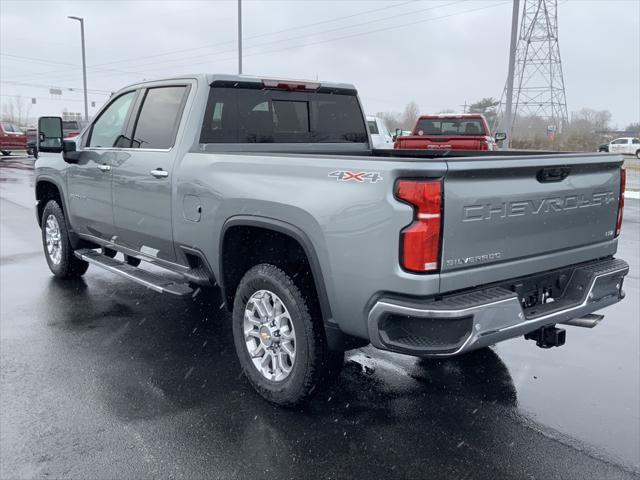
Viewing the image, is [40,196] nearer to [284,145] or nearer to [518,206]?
[284,145]

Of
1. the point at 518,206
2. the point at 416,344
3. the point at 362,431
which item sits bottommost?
the point at 362,431

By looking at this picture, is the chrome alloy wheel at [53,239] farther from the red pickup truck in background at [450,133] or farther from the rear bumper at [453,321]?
the red pickup truck in background at [450,133]

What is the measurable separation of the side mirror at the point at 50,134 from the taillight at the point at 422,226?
13.8ft

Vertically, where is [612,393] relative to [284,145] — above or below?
below

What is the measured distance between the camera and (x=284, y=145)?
500cm

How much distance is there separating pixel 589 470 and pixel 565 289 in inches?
41.2

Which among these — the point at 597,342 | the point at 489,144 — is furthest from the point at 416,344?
the point at 489,144

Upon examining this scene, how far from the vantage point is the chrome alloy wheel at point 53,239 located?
263 inches

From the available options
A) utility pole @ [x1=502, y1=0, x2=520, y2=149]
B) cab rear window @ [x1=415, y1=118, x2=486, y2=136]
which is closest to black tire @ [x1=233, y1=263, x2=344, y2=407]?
cab rear window @ [x1=415, y1=118, x2=486, y2=136]

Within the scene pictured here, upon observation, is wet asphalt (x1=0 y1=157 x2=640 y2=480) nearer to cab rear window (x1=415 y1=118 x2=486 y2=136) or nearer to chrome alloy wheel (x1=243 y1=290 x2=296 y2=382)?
chrome alloy wheel (x1=243 y1=290 x2=296 y2=382)

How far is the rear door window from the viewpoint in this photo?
4.74m

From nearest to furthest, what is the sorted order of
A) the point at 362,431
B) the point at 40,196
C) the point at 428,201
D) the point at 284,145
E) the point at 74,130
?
the point at 428,201, the point at 362,431, the point at 284,145, the point at 40,196, the point at 74,130

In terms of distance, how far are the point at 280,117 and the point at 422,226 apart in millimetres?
2415

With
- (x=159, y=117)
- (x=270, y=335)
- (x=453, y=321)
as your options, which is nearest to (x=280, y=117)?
(x=159, y=117)
